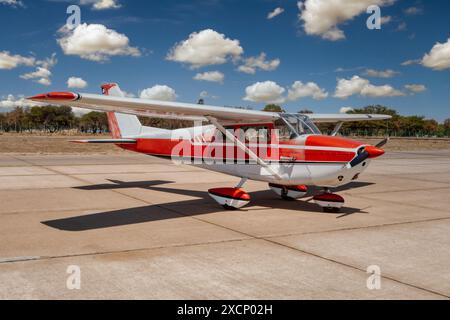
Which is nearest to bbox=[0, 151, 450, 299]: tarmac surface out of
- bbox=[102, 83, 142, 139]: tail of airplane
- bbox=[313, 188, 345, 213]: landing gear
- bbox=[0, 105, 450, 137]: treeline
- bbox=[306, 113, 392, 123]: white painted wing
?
bbox=[313, 188, 345, 213]: landing gear

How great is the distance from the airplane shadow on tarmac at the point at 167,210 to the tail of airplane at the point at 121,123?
166 centimetres

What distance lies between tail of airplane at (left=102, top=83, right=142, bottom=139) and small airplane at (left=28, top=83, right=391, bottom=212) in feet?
6.35

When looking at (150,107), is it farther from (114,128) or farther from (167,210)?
(114,128)

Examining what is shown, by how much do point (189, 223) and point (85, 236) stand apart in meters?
1.88

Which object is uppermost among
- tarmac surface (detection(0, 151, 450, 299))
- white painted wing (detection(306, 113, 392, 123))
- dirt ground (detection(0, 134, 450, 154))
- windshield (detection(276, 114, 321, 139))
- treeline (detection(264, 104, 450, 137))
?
treeline (detection(264, 104, 450, 137))

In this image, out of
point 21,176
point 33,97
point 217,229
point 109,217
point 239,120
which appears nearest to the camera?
point 33,97

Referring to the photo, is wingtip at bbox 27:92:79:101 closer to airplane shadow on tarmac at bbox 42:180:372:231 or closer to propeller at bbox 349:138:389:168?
airplane shadow on tarmac at bbox 42:180:372:231

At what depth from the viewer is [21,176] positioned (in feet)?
47.8

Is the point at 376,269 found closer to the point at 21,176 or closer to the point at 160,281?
the point at 160,281

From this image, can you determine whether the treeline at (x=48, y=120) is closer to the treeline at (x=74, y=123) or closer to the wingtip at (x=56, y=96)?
the treeline at (x=74, y=123)

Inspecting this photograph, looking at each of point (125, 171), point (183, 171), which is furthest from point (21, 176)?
point (183, 171)

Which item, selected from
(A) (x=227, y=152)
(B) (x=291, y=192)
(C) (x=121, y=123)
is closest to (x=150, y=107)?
(A) (x=227, y=152)

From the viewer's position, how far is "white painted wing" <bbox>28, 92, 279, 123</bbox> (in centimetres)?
625
